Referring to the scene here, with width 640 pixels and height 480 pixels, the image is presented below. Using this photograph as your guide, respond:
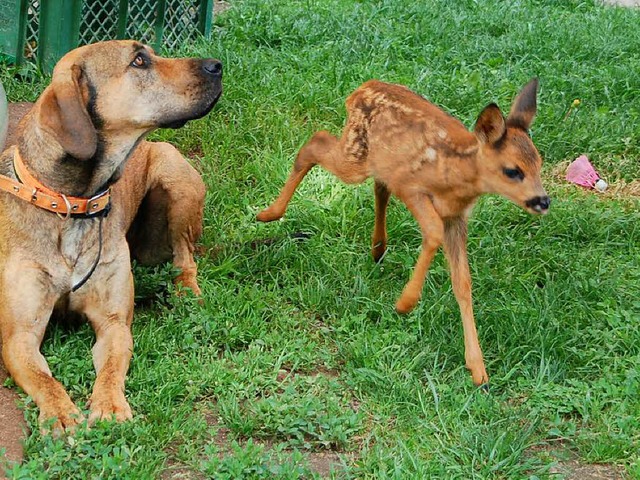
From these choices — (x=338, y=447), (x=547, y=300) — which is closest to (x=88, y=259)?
(x=338, y=447)

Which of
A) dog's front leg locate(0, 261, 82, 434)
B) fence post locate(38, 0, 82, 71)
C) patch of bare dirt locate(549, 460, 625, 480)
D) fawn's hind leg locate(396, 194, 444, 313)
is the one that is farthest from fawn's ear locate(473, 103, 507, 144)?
fence post locate(38, 0, 82, 71)

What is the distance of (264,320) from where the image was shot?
227 inches

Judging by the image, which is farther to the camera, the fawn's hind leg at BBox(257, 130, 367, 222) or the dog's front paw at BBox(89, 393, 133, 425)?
the fawn's hind leg at BBox(257, 130, 367, 222)

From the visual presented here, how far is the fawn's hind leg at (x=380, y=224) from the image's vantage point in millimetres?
6055

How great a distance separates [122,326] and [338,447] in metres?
1.31

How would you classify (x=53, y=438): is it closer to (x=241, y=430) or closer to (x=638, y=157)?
(x=241, y=430)

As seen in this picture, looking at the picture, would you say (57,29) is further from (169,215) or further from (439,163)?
(439,163)

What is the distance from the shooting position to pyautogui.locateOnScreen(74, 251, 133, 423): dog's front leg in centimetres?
479

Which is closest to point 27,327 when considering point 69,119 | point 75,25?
point 69,119

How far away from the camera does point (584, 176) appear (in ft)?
24.4

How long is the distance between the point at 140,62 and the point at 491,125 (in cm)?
178

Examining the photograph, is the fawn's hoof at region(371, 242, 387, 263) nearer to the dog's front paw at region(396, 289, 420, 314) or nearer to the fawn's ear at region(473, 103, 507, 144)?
the dog's front paw at region(396, 289, 420, 314)

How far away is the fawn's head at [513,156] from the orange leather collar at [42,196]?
1936mm

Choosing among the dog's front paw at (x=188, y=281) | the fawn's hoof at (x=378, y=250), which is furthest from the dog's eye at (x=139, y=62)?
the fawn's hoof at (x=378, y=250)
